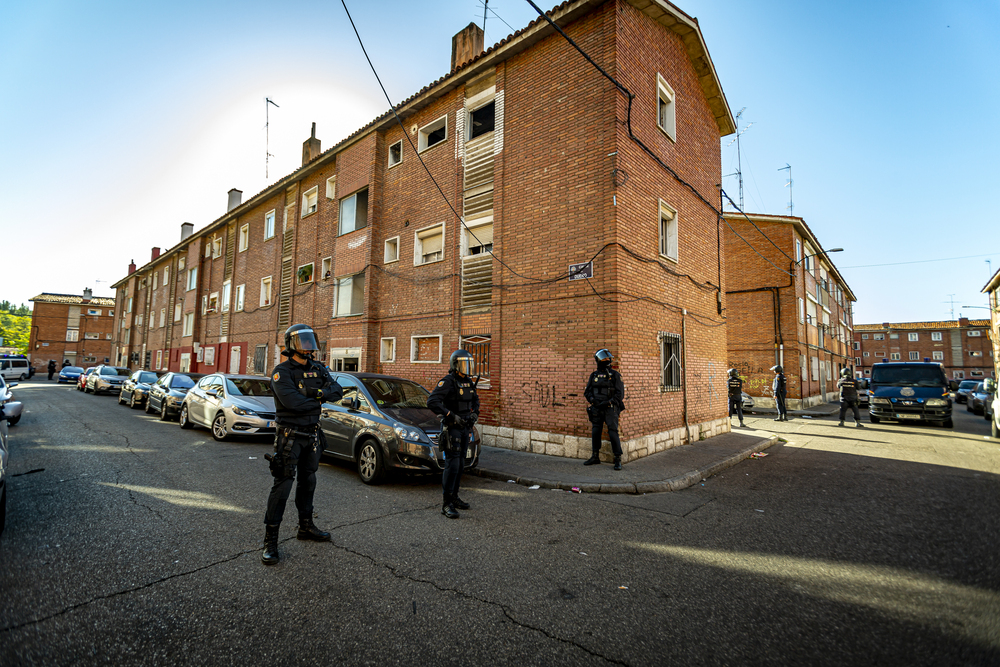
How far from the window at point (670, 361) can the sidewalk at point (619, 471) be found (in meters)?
1.37

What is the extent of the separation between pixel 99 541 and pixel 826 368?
3774 centimetres

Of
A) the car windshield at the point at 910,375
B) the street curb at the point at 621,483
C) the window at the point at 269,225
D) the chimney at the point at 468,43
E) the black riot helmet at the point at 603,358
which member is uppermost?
the chimney at the point at 468,43

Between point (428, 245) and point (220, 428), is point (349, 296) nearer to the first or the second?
point (428, 245)

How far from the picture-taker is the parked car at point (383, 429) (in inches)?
241

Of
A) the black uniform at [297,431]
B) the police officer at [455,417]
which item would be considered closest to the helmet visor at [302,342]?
the black uniform at [297,431]

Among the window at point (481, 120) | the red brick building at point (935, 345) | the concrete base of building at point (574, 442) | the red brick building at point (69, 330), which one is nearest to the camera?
the concrete base of building at point (574, 442)

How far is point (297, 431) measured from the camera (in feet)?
12.9

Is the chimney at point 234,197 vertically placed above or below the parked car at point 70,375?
above

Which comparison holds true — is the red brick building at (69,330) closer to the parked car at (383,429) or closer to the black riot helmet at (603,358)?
the parked car at (383,429)

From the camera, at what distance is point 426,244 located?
41.8 ft

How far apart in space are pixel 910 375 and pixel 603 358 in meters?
13.6

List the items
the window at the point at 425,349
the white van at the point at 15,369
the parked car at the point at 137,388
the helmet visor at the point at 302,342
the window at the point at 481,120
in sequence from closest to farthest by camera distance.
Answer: the helmet visor at the point at 302,342 → the window at the point at 481,120 → the window at the point at 425,349 → the parked car at the point at 137,388 → the white van at the point at 15,369

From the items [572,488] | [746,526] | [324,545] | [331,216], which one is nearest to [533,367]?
[572,488]

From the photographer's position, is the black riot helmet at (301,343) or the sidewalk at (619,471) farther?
the sidewalk at (619,471)
